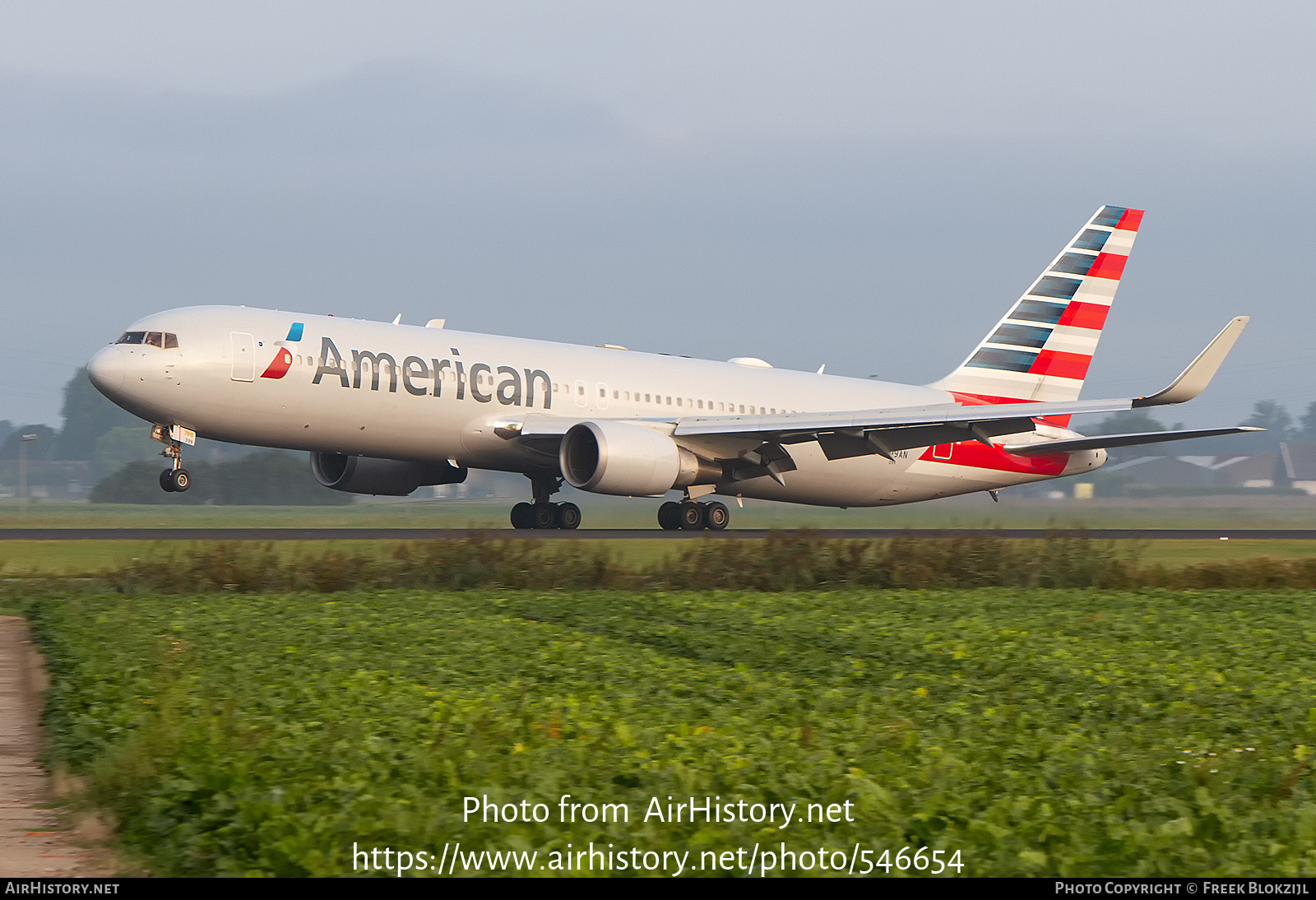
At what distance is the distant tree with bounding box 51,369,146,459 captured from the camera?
8088cm

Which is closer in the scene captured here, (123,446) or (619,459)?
(619,459)

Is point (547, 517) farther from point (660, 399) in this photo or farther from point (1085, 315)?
point (1085, 315)

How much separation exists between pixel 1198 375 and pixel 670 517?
34.6ft

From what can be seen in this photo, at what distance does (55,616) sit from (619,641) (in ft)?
17.1

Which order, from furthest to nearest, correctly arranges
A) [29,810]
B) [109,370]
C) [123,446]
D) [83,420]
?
[83,420]
[123,446]
[109,370]
[29,810]

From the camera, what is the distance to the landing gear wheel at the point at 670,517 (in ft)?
92.8

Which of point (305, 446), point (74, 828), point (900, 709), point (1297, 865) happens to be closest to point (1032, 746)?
point (900, 709)

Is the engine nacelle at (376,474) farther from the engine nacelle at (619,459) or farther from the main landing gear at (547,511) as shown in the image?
the engine nacelle at (619,459)

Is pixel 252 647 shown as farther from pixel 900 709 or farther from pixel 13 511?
pixel 13 511

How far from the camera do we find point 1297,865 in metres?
5.07

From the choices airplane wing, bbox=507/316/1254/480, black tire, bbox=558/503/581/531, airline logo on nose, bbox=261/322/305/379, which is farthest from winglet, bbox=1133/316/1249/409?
airline logo on nose, bbox=261/322/305/379

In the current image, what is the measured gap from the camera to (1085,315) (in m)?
34.1

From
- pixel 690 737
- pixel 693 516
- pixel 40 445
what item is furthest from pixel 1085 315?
pixel 40 445

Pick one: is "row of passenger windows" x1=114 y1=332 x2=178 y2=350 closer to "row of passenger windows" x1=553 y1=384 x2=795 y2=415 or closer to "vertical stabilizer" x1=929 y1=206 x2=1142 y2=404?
"row of passenger windows" x1=553 y1=384 x2=795 y2=415
